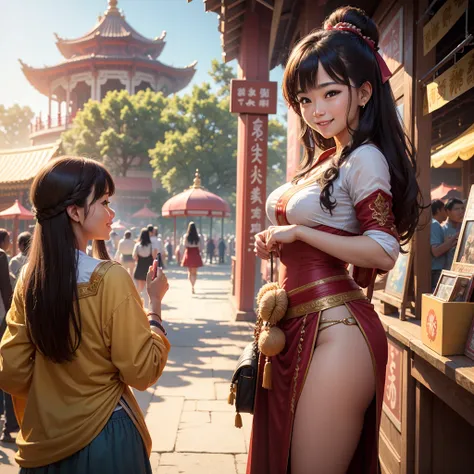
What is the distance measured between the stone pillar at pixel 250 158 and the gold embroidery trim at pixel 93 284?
20.9 ft

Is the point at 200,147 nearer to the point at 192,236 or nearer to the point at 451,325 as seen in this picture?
the point at 192,236

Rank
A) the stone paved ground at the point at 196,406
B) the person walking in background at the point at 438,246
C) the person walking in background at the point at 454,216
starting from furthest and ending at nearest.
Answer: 1. the person walking in background at the point at 454,216
2. the person walking in background at the point at 438,246
3. the stone paved ground at the point at 196,406

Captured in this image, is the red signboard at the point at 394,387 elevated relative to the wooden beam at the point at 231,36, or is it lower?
lower

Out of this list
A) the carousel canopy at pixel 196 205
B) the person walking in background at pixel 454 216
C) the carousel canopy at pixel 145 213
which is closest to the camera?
the person walking in background at pixel 454 216

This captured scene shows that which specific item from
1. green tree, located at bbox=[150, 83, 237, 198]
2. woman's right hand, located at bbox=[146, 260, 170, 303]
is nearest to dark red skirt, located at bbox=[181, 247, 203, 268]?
woman's right hand, located at bbox=[146, 260, 170, 303]

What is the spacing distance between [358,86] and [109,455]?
1.44m

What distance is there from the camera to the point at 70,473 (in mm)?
1505

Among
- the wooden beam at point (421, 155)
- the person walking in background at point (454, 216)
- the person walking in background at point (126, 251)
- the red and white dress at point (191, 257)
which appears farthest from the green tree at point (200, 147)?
the wooden beam at point (421, 155)

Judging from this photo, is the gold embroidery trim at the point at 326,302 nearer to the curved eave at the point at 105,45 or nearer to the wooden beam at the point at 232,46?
the wooden beam at the point at 232,46

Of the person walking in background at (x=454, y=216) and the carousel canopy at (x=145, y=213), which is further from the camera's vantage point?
the carousel canopy at (x=145, y=213)

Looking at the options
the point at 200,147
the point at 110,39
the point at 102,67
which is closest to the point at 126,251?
the point at 200,147

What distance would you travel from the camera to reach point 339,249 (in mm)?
1545

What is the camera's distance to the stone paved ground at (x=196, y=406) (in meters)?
3.30

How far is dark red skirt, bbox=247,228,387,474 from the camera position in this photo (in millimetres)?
1630
